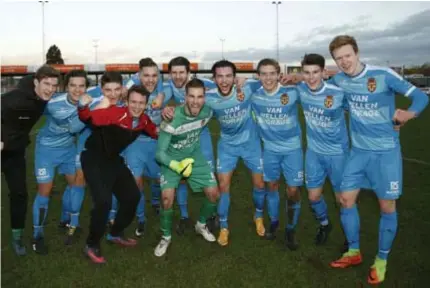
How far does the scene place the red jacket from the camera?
4637mm

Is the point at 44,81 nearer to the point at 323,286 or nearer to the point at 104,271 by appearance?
the point at 104,271

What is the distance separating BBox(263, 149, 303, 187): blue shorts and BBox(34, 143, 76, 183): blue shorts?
259 centimetres

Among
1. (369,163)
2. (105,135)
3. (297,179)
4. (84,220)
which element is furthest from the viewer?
(84,220)

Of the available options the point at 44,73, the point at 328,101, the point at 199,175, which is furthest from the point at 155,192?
the point at 328,101

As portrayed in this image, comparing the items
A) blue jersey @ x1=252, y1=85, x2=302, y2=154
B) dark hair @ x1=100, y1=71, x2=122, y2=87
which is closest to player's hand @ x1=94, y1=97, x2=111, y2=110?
dark hair @ x1=100, y1=71, x2=122, y2=87

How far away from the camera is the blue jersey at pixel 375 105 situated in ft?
14.1

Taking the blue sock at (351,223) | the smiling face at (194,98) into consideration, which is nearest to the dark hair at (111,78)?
the smiling face at (194,98)

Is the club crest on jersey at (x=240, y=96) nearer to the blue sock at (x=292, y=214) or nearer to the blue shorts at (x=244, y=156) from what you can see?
the blue shorts at (x=244, y=156)

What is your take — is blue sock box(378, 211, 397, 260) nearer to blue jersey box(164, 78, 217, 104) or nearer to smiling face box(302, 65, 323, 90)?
smiling face box(302, 65, 323, 90)

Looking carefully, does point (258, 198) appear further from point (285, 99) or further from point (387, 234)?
point (387, 234)

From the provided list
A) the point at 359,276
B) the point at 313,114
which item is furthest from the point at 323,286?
the point at 313,114

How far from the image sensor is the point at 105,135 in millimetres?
4695

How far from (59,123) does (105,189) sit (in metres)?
1.22

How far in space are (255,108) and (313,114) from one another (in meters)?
0.79
